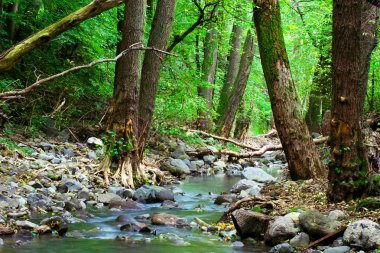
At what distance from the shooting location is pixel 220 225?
6348 mm

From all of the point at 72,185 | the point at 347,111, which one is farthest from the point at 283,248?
the point at 72,185

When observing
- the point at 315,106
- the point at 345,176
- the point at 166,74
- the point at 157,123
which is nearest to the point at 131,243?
the point at 345,176

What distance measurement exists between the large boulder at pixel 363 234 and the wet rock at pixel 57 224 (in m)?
3.20

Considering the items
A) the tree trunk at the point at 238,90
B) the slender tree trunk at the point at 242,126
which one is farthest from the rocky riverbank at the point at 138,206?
the slender tree trunk at the point at 242,126

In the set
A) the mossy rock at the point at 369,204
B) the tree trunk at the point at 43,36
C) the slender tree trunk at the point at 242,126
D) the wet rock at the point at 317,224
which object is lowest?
the wet rock at the point at 317,224

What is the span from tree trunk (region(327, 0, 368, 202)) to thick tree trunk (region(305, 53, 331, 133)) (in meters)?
8.55

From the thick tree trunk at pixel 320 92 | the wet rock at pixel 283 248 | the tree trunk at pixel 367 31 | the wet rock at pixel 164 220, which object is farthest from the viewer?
the thick tree trunk at pixel 320 92

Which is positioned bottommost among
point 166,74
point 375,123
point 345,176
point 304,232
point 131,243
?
point 131,243

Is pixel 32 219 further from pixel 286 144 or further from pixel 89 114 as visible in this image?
pixel 89 114

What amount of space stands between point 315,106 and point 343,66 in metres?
13.0

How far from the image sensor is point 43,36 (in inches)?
173

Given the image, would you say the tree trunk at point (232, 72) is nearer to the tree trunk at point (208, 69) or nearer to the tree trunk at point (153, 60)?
the tree trunk at point (208, 69)

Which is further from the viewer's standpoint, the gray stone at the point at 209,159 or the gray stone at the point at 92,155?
the gray stone at the point at 209,159

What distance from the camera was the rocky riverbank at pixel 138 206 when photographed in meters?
4.99
